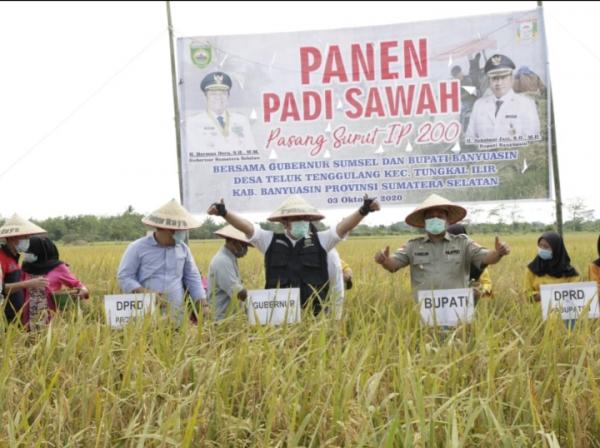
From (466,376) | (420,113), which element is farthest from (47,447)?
(420,113)

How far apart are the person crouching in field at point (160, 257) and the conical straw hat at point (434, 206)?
1537 millimetres

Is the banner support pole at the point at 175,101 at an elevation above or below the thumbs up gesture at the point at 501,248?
above

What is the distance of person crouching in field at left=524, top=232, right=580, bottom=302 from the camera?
4.68 m

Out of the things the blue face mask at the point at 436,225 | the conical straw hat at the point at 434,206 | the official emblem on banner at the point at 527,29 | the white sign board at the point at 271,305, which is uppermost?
the official emblem on banner at the point at 527,29

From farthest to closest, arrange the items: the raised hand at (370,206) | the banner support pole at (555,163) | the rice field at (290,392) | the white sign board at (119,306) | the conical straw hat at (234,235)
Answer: the banner support pole at (555,163) → the conical straw hat at (234,235) → the raised hand at (370,206) → the white sign board at (119,306) → the rice field at (290,392)

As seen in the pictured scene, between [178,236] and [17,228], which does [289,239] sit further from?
[17,228]

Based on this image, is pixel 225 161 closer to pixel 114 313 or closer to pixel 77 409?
pixel 114 313

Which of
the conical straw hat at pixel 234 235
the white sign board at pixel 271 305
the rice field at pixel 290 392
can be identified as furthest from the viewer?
the conical straw hat at pixel 234 235

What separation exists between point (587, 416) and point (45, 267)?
3838 mm

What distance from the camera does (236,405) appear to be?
246 centimetres

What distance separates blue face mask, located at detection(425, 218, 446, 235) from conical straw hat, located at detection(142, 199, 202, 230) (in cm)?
160

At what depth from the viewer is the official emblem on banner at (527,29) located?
650 cm

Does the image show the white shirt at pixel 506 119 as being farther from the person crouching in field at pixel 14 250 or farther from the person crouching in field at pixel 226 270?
the person crouching in field at pixel 14 250

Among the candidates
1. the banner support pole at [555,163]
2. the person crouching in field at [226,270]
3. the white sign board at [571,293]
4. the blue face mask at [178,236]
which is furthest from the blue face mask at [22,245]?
the banner support pole at [555,163]
